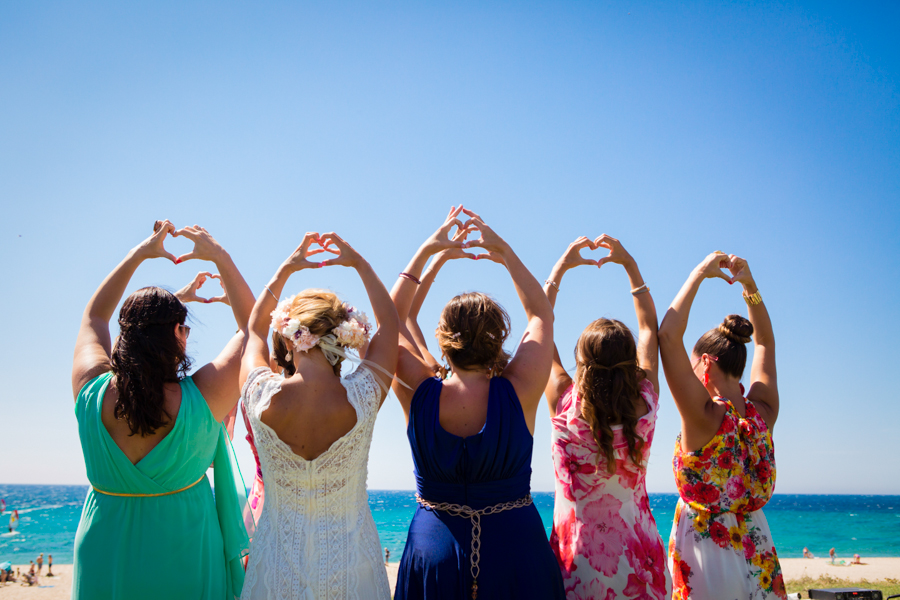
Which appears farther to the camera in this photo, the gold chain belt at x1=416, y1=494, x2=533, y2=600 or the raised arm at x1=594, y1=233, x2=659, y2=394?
the raised arm at x1=594, y1=233, x2=659, y2=394

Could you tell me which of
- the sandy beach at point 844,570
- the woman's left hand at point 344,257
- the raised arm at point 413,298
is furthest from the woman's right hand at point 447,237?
Result: the sandy beach at point 844,570

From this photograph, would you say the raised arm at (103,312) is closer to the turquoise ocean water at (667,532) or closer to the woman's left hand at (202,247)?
the woman's left hand at (202,247)

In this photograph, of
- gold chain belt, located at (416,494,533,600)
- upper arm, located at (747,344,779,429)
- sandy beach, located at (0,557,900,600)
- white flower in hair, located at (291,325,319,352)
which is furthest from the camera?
sandy beach, located at (0,557,900,600)

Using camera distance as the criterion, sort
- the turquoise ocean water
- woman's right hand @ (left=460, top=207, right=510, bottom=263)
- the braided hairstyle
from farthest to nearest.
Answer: the turquoise ocean water
the braided hairstyle
woman's right hand @ (left=460, top=207, right=510, bottom=263)

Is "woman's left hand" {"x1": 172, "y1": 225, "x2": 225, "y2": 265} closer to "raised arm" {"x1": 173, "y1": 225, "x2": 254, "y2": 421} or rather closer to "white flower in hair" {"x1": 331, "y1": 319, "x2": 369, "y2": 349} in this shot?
"raised arm" {"x1": 173, "y1": 225, "x2": 254, "y2": 421}

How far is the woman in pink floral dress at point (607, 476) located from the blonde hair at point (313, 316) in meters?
1.28

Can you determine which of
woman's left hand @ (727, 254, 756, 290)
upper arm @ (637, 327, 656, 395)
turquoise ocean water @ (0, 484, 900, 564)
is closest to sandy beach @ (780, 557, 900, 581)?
turquoise ocean water @ (0, 484, 900, 564)

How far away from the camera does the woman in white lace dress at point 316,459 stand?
7.95 feet

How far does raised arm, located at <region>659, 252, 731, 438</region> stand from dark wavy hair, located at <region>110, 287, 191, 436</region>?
8.68ft

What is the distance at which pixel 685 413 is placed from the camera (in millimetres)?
3285

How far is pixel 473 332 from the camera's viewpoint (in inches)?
102

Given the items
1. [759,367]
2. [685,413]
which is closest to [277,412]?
[685,413]

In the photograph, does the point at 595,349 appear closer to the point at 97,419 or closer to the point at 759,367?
the point at 759,367

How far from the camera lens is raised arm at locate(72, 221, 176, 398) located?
2.72m
